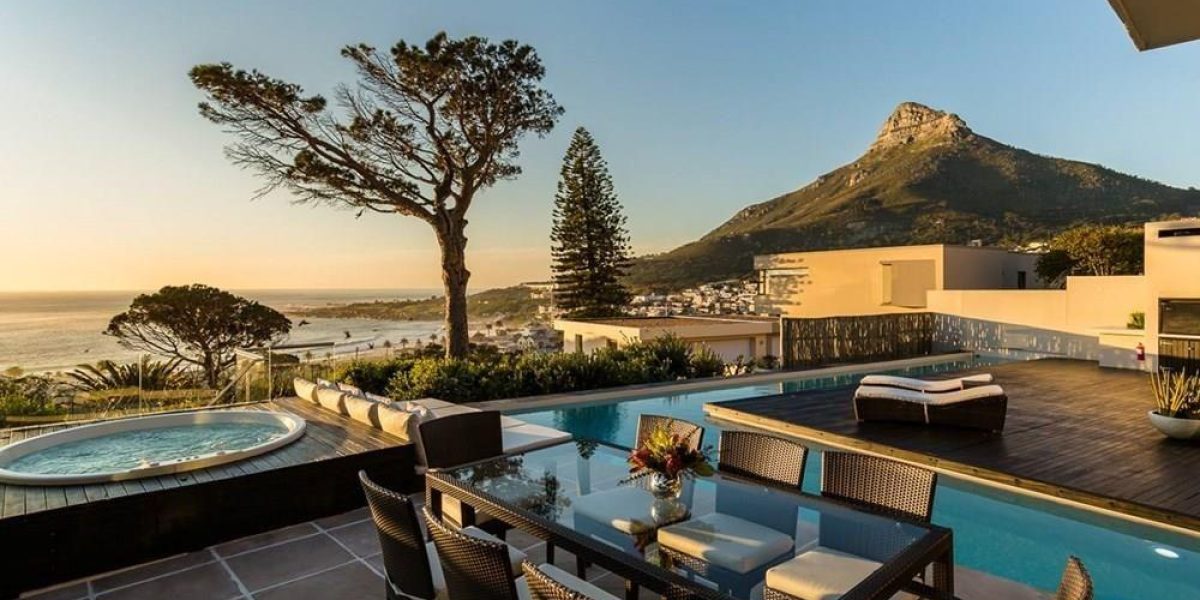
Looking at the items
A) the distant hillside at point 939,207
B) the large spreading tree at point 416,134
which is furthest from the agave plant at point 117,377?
the distant hillside at point 939,207

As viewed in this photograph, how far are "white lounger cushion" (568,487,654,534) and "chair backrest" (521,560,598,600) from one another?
0.88m

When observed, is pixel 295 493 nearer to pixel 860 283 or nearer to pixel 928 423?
pixel 928 423

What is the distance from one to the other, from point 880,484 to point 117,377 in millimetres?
10875

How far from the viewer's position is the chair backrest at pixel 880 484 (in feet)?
7.95

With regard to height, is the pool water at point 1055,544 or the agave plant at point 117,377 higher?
the agave plant at point 117,377

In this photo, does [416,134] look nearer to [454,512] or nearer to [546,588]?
[454,512]

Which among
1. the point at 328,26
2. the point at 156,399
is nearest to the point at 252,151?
the point at 328,26

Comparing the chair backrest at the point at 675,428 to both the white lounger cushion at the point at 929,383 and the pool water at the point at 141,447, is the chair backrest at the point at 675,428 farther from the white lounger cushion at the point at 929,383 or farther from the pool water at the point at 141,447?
the white lounger cushion at the point at 929,383

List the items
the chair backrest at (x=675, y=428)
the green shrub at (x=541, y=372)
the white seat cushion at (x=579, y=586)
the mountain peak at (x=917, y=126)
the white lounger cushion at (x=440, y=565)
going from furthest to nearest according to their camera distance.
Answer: the mountain peak at (x=917, y=126) < the green shrub at (x=541, y=372) < the chair backrest at (x=675, y=428) < the white lounger cushion at (x=440, y=565) < the white seat cushion at (x=579, y=586)

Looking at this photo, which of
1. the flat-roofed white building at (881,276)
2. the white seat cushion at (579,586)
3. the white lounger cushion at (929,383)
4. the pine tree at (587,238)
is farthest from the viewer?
the pine tree at (587,238)

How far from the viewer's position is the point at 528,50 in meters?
11.4

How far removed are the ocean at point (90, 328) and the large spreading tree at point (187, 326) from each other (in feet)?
1.67

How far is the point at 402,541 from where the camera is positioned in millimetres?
2146

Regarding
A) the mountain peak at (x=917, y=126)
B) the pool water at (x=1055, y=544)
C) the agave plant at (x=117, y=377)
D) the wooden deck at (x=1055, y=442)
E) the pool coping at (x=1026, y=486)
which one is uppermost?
the mountain peak at (x=917, y=126)
